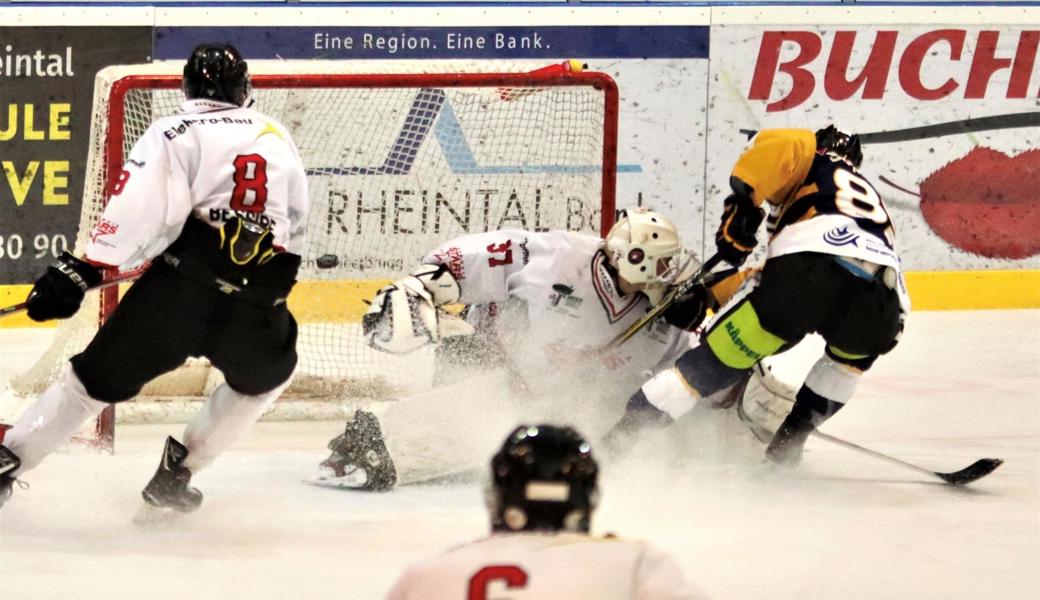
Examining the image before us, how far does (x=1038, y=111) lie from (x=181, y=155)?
3873mm

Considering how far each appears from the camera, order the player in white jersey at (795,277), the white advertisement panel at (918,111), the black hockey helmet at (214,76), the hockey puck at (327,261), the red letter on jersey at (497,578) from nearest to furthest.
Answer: the red letter on jersey at (497,578)
the black hockey helmet at (214,76)
the player in white jersey at (795,277)
the hockey puck at (327,261)
the white advertisement panel at (918,111)

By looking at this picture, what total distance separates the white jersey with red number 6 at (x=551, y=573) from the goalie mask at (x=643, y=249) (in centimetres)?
235

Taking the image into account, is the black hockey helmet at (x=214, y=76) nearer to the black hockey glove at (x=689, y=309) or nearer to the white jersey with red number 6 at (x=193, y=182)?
the white jersey with red number 6 at (x=193, y=182)

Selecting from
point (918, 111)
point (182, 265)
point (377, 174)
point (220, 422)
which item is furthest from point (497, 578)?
point (918, 111)

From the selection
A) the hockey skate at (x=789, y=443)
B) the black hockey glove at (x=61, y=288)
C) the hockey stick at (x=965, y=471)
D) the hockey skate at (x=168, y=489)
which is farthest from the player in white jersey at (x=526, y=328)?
the black hockey glove at (x=61, y=288)

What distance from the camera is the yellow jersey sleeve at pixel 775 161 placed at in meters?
3.93

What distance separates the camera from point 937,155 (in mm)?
6297

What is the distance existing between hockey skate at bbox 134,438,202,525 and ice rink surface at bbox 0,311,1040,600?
0.16 feet

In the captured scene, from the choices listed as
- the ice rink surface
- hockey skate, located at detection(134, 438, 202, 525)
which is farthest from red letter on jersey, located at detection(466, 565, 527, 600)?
hockey skate, located at detection(134, 438, 202, 525)

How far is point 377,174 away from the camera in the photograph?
5441 mm

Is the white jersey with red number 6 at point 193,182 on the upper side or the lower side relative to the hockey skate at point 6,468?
upper

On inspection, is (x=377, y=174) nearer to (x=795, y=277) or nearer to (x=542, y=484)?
(x=795, y=277)

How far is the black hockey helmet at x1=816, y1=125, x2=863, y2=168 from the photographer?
163 inches

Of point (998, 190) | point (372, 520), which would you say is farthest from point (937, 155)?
point (372, 520)
